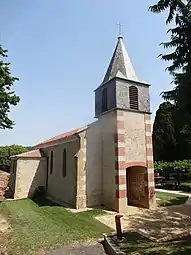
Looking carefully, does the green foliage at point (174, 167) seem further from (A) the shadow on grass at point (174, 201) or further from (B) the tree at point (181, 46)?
(B) the tree at point (181, 46)

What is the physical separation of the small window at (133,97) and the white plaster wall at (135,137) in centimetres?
58

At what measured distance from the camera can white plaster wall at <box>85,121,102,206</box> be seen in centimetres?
1669

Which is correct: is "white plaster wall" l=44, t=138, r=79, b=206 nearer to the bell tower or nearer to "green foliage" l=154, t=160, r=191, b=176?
the bell tower

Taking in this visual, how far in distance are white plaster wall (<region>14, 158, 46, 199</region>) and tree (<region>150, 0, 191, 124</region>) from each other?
16.9 meters

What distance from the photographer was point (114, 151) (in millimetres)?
16141

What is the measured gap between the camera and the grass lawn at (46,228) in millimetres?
9406

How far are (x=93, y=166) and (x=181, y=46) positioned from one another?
10.7m

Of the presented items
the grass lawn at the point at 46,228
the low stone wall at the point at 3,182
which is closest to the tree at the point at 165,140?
the low stone wall at the point at 3,182

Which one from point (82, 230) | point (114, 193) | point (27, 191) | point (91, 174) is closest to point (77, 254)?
point (82, 230)

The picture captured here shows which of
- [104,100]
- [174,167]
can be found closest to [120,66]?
[104,100]

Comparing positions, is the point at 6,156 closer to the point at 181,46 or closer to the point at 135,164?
the point at 135,164

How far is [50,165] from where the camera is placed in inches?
888

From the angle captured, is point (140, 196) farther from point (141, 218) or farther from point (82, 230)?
point (82, 230)

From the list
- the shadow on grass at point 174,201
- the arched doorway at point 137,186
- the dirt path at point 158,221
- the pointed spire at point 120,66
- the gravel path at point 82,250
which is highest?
the pointed spire at point 120,66
